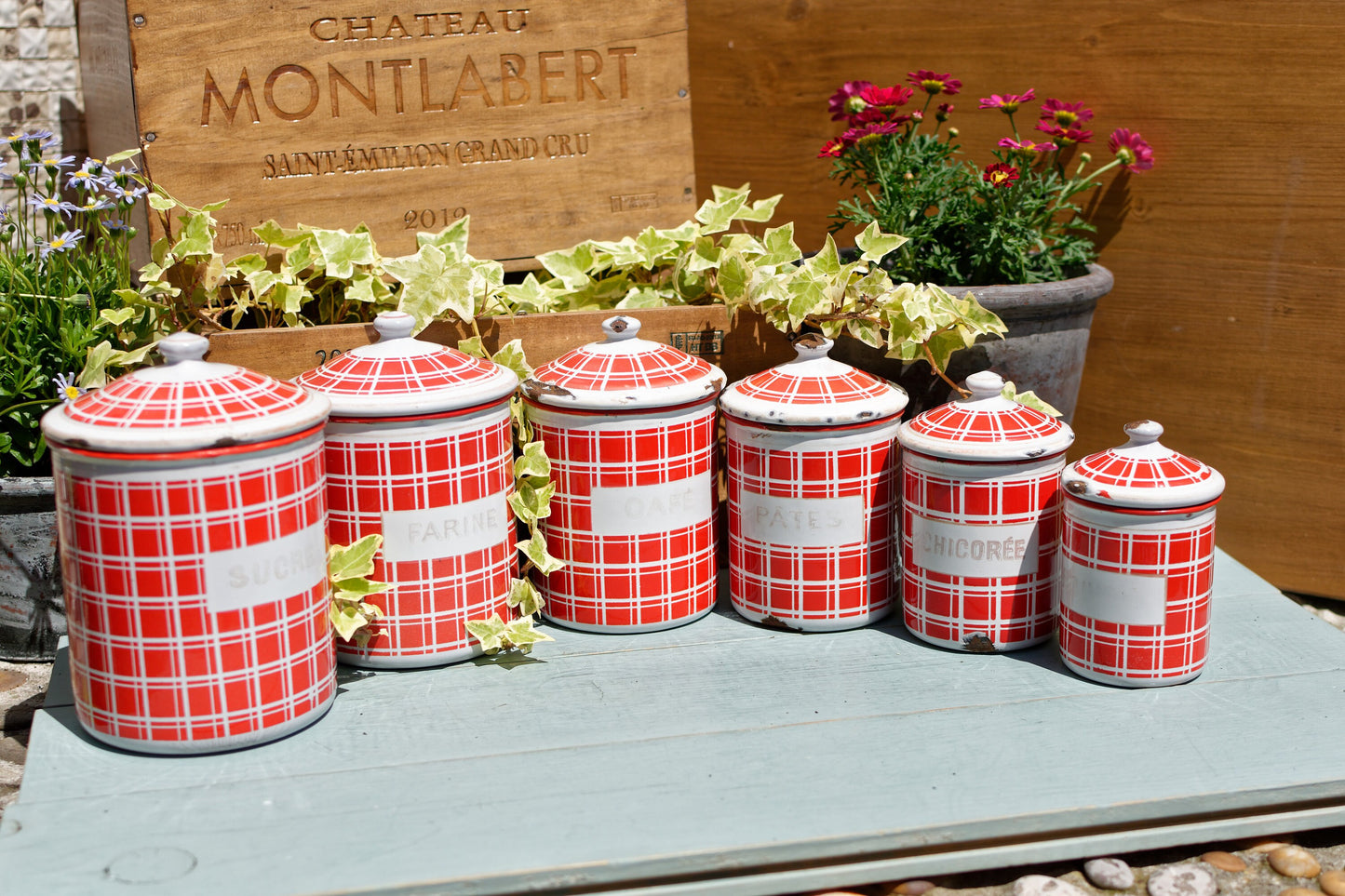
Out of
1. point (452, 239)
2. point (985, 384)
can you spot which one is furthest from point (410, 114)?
point (985, 384)

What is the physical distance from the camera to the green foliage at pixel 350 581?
176cm

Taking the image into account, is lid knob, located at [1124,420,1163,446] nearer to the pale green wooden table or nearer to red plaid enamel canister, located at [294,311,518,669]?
the pale green wooden table

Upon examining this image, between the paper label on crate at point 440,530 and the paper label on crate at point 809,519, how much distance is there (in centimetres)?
42

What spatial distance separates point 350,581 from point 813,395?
742mm

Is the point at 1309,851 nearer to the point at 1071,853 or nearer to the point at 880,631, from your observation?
the point at 1071,853

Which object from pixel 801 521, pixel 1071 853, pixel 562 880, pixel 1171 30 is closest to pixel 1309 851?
pixel 1071 853

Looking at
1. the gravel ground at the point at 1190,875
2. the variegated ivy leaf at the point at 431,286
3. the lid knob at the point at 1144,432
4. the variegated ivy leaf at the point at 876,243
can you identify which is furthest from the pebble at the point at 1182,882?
the variegated ivy leaf at the point at 431,286

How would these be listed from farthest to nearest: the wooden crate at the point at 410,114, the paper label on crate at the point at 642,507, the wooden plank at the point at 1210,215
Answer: the wooden plank at the point at 1210,215
the wooden crate at the point at 410,114
the paper label on crate at the point at 642,507

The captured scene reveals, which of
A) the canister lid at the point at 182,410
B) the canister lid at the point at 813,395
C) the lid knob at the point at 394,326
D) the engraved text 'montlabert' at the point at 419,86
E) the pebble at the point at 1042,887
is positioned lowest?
the pebble at the point at 1042,887

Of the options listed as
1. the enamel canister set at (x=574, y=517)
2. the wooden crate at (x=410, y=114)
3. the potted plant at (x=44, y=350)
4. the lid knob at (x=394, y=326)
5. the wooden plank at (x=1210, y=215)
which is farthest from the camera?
the wooden plank at (x=1210, y=215)

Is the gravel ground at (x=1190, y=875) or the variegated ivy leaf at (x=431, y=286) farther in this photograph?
the variegated ivy leaf at (x=431, y=286)

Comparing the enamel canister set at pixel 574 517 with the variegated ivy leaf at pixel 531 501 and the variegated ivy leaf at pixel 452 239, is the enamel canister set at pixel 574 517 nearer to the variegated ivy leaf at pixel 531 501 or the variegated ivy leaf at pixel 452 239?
the variegated ivy leaf at pixel 531 501

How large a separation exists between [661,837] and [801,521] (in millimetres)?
634

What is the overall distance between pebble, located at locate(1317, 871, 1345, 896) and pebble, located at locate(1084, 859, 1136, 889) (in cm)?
22
